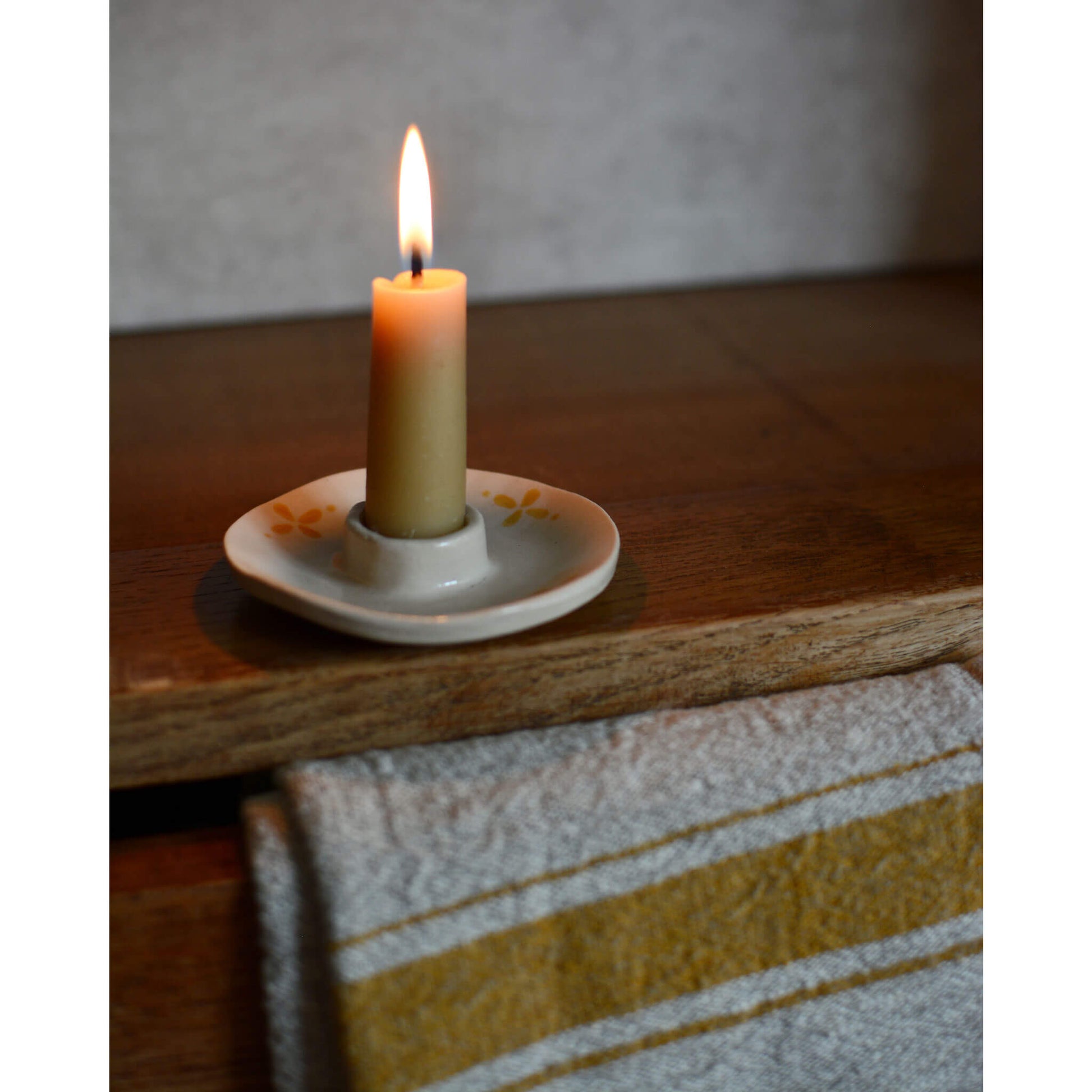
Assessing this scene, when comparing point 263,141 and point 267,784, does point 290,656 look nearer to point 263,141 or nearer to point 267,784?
point 267,784

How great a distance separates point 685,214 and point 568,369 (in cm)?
25

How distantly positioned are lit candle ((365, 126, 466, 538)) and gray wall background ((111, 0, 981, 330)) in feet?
1.53

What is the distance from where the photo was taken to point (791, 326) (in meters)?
0.83

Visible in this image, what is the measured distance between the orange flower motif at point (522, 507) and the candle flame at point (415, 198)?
4.6 inches

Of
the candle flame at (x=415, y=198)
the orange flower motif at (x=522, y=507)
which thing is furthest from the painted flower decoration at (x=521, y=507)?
the candle flame at (x=415, y=198)

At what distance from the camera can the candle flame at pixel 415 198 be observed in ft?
1.25

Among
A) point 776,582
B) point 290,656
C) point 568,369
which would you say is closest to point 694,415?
point 568,369

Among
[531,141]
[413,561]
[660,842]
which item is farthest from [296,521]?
[531,141]

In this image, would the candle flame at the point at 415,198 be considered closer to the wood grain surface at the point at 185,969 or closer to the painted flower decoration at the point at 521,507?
the painted flower decoration at the point at 521,507

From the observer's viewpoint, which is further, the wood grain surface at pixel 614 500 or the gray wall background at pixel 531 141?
the gray wall background at pixel 531 141

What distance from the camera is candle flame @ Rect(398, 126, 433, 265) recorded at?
38cm

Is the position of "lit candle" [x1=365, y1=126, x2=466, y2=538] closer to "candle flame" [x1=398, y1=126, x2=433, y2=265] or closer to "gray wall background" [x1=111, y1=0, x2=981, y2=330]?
"candle flame" [x1=398, y1=126, x2=433, y2=265]

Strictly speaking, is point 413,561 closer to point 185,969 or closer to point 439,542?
point 439,542

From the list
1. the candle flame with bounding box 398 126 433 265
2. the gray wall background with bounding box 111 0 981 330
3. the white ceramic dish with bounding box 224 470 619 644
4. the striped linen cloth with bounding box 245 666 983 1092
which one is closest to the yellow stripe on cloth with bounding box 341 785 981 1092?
the striped linen cloth with bounding box 245 666 983 1092
